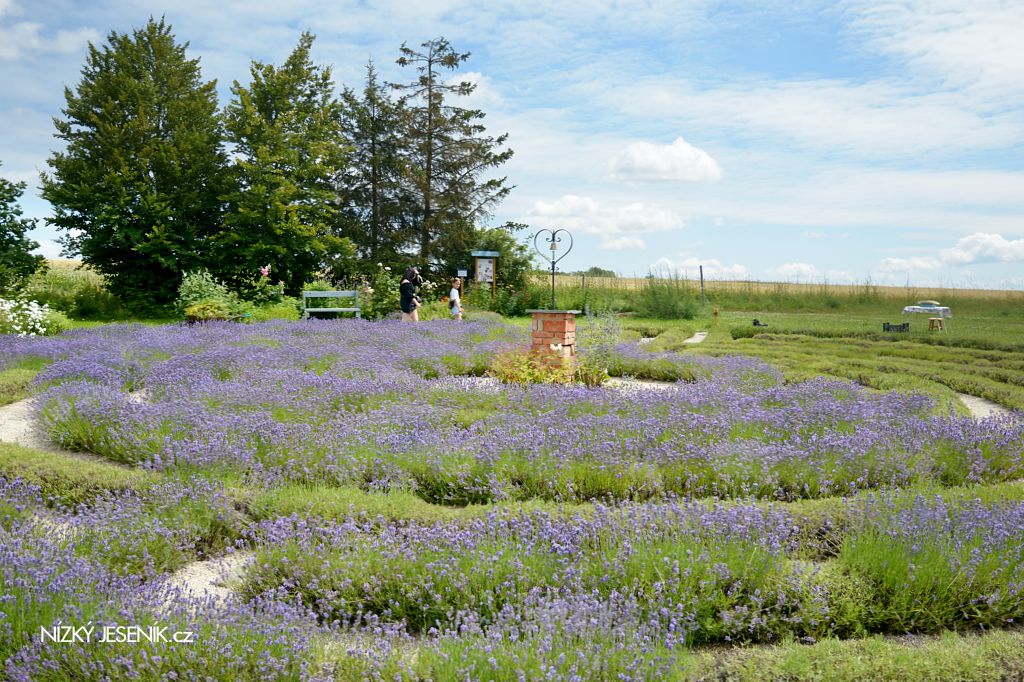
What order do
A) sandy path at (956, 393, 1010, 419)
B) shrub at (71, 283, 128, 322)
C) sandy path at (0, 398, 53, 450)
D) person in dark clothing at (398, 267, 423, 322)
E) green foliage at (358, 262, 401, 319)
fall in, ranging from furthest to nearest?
shrub at (71, 283, 128, 322)
green foliage at (358, 262, 401, 319)
person in dark clothing at (398, 267, 423, 322)
sandy path at (956, 393, 1010, 419)
sandy path at (0, 398, 53, 450)

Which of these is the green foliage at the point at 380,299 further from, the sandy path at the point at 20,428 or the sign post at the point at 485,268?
the sandy path at the point at 20,428

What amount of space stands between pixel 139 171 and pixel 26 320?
9081 mm

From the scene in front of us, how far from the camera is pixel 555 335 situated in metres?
9.40

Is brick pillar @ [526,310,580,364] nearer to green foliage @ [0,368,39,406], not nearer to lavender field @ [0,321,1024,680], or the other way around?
lavender field @ [0,321,1024,680]

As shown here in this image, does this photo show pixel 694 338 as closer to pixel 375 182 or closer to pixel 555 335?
pixel 555 335

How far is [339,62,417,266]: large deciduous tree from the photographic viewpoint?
27094 mm

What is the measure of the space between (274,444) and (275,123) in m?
20.4

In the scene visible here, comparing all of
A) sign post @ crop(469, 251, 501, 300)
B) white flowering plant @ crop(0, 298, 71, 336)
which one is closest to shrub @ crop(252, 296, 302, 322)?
white flowering plant @ crop(0, 298, 71, 336)

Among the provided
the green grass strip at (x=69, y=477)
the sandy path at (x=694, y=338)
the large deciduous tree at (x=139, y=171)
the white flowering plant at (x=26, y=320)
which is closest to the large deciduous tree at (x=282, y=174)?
the large deciduous tree at (x=139, y=171)

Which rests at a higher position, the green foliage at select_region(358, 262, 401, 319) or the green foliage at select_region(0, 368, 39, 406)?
the green foliage at select_region(358, 262, 401, 319)

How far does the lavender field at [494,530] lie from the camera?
9.11ft

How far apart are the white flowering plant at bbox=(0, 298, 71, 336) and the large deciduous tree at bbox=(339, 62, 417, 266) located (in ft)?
41.1

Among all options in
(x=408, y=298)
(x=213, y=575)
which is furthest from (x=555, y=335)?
(x=408, y=298)

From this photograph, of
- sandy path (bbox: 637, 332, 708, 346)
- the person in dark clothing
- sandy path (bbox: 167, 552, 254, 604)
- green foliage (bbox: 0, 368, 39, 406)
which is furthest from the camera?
sandy path (bbox: 637, 332, 708, 346)
